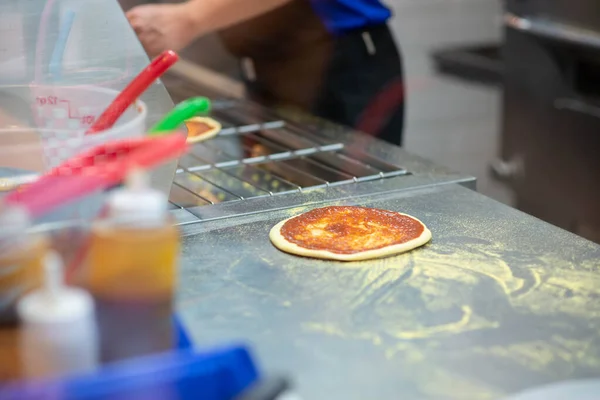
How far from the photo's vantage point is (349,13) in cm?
214

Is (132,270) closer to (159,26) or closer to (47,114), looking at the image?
(47,114)

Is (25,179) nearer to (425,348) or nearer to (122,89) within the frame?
(122,89)

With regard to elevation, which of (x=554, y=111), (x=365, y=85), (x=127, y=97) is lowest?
(x=554, y=111)

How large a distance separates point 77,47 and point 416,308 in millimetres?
720

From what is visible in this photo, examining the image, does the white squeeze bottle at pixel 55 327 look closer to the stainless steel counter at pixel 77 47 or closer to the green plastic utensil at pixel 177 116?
the green plastic utensil at pixel 177 116

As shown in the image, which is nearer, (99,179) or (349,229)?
(99,179)

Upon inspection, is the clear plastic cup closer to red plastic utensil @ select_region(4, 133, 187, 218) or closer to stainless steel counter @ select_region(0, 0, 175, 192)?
stainless steel counter @ select_region(0, 0, 175, 192)

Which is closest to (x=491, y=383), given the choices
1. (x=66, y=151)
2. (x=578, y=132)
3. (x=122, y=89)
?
(x=66, y=151)

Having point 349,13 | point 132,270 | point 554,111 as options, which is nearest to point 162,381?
point 132,270

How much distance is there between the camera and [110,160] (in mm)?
1004

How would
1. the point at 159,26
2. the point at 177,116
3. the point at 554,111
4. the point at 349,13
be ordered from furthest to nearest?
the point at 554,111
the point at 349,13
the point at 159,26
the point at 177,116

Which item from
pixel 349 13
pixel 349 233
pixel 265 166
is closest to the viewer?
pixel 349 233

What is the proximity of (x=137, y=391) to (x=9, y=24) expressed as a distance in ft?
2.96

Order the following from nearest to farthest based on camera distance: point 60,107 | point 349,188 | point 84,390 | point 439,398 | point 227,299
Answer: point 84,390 → point 439,398 → point 227,299 → point 60,107 → point 349,188
